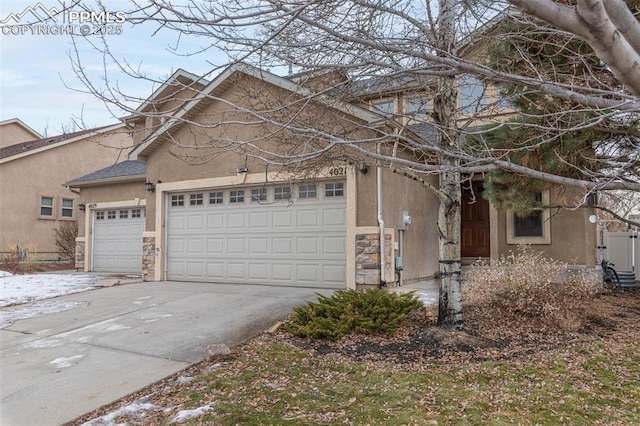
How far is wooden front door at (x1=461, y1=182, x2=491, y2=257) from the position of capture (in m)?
12.1

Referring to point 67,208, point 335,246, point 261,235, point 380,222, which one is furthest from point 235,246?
point 67,208

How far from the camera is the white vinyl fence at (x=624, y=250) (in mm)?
11930

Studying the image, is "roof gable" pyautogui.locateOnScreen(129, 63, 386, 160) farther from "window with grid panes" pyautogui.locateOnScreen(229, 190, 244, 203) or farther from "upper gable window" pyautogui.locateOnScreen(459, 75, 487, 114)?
"window with grid panes" pyautogui.locateOnScreen(229, 190, 244, 203)

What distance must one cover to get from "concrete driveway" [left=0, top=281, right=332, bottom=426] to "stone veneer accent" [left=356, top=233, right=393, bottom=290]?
811mm

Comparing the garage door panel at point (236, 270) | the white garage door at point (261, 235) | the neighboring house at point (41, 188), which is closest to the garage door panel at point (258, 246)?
the white garage door at point (261, 235)

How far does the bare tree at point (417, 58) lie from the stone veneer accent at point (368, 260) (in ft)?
7.89

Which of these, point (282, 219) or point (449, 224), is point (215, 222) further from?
point (449, 224)

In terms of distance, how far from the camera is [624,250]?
12.1 metres

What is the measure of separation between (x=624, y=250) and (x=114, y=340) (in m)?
12.9

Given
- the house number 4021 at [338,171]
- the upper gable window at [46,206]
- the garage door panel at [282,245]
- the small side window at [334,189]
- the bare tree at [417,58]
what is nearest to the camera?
the bare tree at [417,58]

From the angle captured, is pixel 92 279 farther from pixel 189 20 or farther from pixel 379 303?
pixel 189 20

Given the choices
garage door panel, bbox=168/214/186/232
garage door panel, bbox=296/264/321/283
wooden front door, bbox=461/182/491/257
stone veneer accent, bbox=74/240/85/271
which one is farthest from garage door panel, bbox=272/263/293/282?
stone veneer accent, bbox=74/240/85/271

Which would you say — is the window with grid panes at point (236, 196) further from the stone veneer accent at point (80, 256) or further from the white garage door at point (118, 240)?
the stone veneer accent at point (80, 256)

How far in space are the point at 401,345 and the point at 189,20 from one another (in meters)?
4.47
